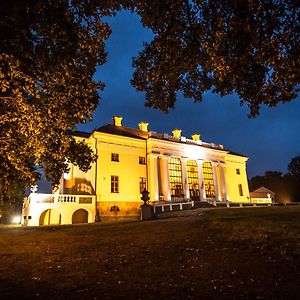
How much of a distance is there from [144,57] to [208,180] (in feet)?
106

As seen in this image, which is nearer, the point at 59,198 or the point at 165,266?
the point at 165,266

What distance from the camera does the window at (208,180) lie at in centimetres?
3853

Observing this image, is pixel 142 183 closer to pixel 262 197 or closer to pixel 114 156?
pixel 114 156

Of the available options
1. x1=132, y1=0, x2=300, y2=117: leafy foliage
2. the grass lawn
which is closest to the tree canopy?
x1=132, y1=0, x2=300, y2=117: leafy foliage

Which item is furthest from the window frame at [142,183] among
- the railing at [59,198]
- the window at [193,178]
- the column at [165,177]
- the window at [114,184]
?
the window at [193,178]

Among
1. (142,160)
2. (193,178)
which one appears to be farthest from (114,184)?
(193,178)

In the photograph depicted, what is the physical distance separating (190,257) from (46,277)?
12.1 ft

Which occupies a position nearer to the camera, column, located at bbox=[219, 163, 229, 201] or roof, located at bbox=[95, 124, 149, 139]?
roof, located at bbox=[95, 124, 149, 139]

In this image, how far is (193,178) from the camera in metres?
37.7

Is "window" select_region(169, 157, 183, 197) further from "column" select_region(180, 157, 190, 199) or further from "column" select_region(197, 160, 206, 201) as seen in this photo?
"column" select_region(197, 160, 206, 201)

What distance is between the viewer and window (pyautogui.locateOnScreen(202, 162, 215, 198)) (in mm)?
38531

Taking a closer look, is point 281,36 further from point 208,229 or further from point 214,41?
point 208,229

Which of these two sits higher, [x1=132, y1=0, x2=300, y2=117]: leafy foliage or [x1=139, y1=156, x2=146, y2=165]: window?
[x1=139, y1=156, x2=146, y2=165]: window

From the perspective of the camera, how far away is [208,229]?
11492 mm
